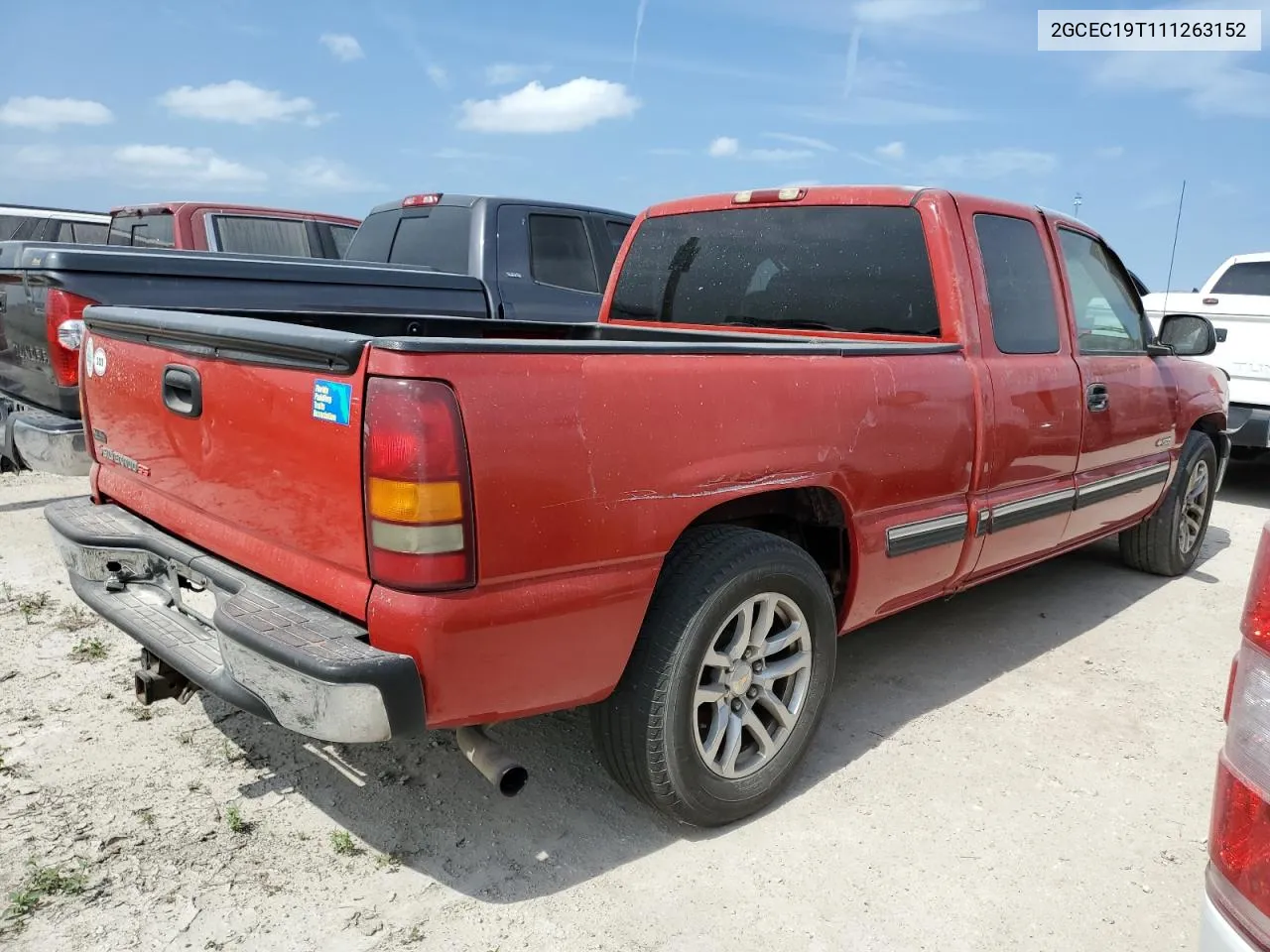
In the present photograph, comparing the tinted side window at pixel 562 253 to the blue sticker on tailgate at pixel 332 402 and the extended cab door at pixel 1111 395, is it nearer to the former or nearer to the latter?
the extended cab door at pixel 1111 395

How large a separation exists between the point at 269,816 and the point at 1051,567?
4490mm

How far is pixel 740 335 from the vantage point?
3594 millimetres

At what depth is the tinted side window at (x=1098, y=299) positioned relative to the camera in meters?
4.14

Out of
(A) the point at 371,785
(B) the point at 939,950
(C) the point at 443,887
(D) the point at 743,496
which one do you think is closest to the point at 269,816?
(A) the point at 371,785

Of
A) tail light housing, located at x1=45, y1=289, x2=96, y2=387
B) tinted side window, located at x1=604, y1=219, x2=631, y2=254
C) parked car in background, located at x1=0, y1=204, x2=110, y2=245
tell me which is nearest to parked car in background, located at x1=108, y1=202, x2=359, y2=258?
parked car in background, located at x1=0, y1=204, x2=110, y2=245

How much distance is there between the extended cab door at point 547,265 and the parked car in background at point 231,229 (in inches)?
79.4

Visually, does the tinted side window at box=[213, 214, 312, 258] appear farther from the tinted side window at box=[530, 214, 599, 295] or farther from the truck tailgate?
the truck tailgate

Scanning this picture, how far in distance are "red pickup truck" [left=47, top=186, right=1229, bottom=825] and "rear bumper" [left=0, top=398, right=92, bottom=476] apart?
130 cm

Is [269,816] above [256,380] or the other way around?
the other way around

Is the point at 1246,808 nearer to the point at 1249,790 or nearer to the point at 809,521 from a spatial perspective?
the point at 1249,790

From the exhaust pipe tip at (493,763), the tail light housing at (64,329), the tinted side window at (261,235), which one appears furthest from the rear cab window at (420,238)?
the exhaust pipe tip at (493,763)

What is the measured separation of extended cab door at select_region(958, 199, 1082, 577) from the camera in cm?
349

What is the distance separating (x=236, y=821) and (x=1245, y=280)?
991cm

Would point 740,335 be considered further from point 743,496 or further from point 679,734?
point 679,734
